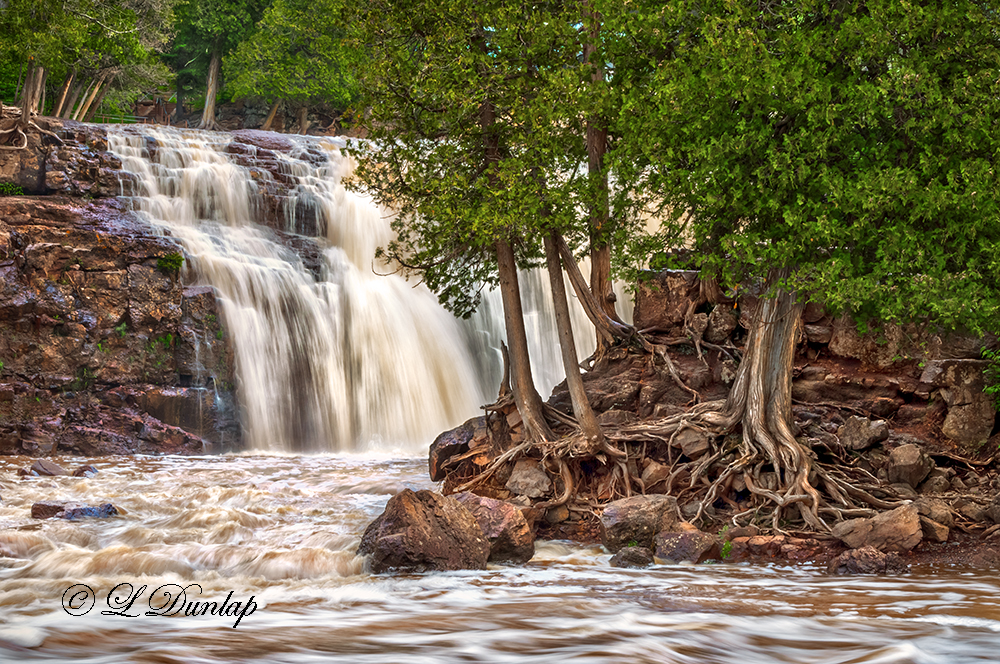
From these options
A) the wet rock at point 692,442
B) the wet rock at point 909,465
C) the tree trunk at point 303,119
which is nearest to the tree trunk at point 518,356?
the wet rock at point 692,442

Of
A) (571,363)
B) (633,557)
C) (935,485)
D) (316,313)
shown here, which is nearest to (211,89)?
(316,313)

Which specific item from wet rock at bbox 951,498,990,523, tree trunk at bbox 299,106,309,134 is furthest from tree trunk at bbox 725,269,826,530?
tree trunk at bbox 299,106,309,134

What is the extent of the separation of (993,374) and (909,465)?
66.2 inches

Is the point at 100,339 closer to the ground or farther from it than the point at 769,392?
farther from it

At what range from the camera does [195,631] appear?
656cm

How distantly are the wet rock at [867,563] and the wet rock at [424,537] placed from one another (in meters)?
3.53

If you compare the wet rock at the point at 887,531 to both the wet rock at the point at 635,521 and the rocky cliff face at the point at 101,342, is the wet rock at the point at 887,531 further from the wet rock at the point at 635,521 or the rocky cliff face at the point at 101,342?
the rocky cliff face at the point at 101,342

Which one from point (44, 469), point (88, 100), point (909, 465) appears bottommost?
point (909, 465)

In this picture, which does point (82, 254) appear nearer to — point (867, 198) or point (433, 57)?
point (433, 57)

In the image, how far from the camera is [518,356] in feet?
40.8

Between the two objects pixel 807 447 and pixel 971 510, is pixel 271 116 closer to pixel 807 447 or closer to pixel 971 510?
pixel 807 447

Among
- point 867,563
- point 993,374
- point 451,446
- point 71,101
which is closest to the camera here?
point 867,563

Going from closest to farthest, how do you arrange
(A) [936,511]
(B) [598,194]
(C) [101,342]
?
(A) [936,511] < (B) [598,194] < (C) [101,342]

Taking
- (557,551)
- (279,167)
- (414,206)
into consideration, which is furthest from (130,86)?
(557,551)
